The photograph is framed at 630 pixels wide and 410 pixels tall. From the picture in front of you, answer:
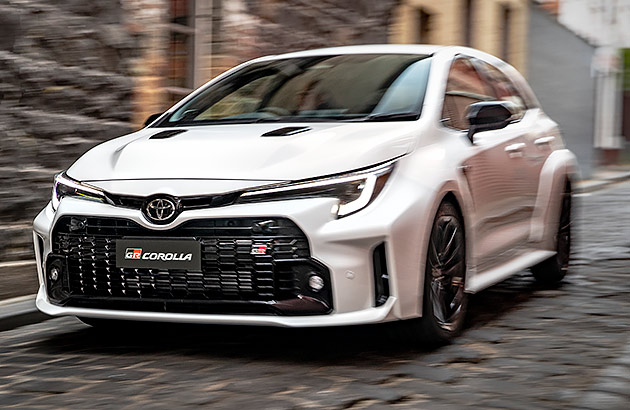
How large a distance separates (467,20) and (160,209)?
1843 centimetres

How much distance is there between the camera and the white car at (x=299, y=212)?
4.98 m

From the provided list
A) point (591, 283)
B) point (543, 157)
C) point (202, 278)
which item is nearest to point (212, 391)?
point (202, 278)

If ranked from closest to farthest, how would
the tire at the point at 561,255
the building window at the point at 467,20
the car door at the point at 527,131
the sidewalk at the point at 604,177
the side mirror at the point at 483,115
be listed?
the side mirror at the point at 483,115 → the car door at the point at 527,131 → the tire at the point at 561,255 → the sidewalk at the point at 604,177 → the building window at the point at 467,20

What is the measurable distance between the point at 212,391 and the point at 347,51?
2.73 m

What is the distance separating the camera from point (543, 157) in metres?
7.25

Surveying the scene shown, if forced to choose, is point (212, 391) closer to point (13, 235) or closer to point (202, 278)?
point (202, 278)

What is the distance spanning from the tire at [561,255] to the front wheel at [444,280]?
1981mm

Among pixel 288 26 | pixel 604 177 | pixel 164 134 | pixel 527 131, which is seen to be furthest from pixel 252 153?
pixel 604 177

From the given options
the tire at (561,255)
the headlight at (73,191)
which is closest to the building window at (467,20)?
the tire at (561,255)

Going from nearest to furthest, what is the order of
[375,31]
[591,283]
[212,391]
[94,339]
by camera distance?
1. [212,391]
2. [94,339]
3. [591,283]
4. [375,31]

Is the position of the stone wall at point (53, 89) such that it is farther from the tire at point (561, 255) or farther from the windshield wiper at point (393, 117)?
the tire at point (561, 255)

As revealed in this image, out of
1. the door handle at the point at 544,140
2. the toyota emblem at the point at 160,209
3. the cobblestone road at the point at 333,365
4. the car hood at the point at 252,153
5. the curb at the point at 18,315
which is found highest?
the car hood at the point at 252,153

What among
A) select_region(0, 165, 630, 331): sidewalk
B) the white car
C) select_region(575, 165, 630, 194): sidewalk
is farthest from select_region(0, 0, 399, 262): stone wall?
select_region(575, 165, 630, 194): sidewalk

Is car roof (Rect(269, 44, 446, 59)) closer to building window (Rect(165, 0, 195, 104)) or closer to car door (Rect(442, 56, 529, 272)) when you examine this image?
car door (Rect(442, 56, 529, 272))
